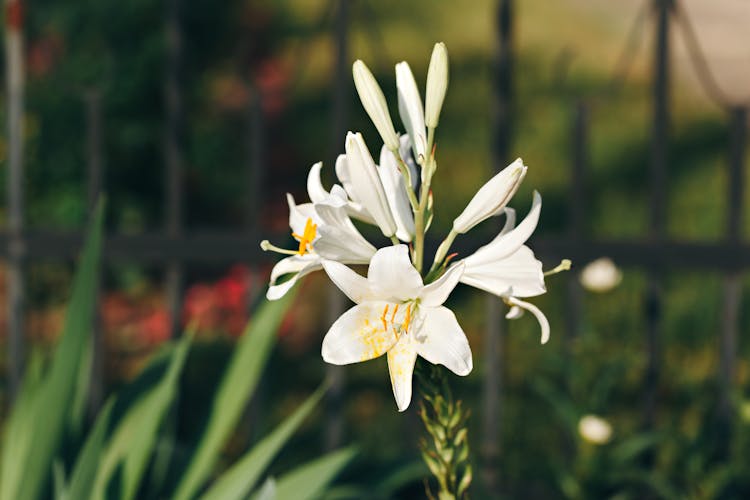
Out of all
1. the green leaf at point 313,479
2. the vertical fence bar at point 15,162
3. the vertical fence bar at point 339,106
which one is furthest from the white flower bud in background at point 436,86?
the vertical fence bar at point 15,162

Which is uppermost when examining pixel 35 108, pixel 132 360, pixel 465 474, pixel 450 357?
pixel 35 108

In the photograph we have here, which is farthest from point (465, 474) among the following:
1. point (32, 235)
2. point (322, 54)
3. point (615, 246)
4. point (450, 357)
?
point (322, 54)

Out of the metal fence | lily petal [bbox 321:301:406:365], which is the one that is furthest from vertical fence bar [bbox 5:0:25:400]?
lily petal [bbox 321:301:406:365]

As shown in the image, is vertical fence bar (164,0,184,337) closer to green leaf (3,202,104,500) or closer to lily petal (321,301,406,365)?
green leaf (3,202,104,500)

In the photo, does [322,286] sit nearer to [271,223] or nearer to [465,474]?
[271,223]

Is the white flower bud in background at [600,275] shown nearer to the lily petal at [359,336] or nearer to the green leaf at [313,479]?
the green leaf at [313,479]

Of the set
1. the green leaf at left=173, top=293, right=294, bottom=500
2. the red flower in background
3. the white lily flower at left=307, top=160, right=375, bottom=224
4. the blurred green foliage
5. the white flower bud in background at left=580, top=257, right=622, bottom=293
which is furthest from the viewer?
the red flower in background
